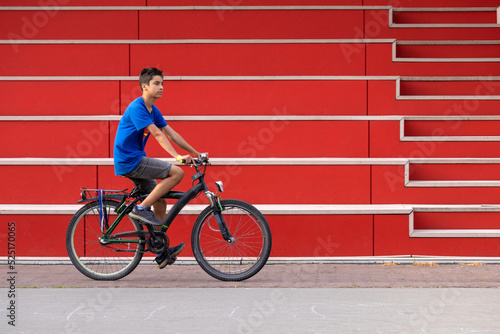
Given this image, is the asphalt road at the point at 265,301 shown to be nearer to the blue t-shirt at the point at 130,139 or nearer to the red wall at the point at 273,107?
the red wall at the point at 273,107

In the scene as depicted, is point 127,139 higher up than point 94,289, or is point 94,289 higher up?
point 127,139

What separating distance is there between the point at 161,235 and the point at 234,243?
826 millimetres

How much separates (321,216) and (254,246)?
0.95 metres

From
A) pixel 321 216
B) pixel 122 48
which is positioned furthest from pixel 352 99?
pixel 122 48

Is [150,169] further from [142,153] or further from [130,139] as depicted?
[130,139]

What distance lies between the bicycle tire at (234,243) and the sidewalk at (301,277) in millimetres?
129

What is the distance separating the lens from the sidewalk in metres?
6.13

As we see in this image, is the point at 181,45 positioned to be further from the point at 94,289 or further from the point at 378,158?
the point at 94,289

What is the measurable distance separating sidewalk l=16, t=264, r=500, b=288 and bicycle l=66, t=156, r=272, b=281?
0.14 m

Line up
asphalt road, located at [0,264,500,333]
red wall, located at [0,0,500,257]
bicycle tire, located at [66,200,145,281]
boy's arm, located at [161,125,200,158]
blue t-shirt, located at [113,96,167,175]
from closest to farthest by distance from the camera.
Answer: asphalt road, located at [0,264,500,333]
blue t-shirt, located at [113,96,167,175]
boy's arm, located at [161,125,200,158]
bicycle tire, located at [66,200,145,281]
red wall, located at [0,0,500,257]

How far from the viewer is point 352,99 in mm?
7781

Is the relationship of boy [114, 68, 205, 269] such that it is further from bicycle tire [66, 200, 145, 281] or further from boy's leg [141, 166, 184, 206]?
bicycle tire [66, 200, 145, 281]

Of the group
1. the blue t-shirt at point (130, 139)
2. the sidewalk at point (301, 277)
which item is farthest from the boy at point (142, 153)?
the sidewalk at point (301, 277)

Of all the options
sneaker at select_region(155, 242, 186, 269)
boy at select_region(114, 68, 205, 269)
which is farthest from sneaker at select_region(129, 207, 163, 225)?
sneaker at select_region(155, 242, 186, 269)
